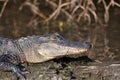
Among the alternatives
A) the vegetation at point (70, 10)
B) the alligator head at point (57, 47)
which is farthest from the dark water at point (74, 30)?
the alligator head at point (57, 47)

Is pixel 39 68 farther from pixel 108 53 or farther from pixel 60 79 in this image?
pixel 108 53

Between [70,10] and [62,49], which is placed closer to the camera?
[62,49]

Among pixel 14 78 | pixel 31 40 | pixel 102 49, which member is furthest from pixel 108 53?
pixel 14 78

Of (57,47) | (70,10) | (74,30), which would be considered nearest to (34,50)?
(57,47)

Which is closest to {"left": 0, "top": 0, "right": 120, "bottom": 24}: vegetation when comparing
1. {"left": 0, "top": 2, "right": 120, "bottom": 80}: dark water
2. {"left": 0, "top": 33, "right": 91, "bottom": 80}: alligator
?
{"left": 0, "top": 2, "right": 120, "bottom": 80}: dark water

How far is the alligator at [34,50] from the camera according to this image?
5985 millimetres

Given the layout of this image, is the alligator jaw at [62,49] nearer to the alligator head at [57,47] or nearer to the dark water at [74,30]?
the alligator head at [57,47]

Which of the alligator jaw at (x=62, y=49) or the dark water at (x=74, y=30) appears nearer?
the alligator jaw at (x=62, y=49)

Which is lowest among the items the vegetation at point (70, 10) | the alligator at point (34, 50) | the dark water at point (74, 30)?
the dark water at point (74, 30)

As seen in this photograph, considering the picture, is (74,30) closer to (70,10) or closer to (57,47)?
(70,10)

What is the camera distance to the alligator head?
19.7 ft

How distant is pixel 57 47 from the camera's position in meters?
6.20

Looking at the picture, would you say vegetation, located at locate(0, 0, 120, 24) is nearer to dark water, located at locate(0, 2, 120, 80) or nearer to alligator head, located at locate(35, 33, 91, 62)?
dark water, located at locate(0, 2, 120, 80)

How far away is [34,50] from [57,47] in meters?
0.42
